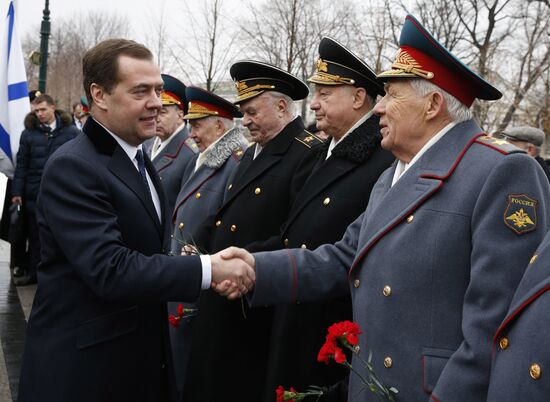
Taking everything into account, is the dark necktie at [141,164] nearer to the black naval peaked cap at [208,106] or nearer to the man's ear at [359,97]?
the man's ear at [359,97]

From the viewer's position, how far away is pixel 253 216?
4270mm

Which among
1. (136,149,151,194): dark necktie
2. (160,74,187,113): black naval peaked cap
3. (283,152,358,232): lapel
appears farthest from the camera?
(160,74,187,113): black naval peaked cap

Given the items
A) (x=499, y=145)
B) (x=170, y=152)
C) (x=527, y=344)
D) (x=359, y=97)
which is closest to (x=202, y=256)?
(x=499, y=145)

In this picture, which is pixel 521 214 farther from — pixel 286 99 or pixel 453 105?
pixel 286 99

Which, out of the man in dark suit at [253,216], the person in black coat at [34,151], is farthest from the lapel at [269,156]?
the person in black coat at [34,151]

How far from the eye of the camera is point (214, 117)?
5641 mm

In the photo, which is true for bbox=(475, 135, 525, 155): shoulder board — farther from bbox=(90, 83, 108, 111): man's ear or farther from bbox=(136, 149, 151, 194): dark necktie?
bbox=(90, 83, 108, 111): man's ear

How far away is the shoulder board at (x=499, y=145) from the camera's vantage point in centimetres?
236

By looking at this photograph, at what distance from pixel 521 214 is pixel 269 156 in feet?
7.88

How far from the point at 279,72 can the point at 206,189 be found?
3.83 ft

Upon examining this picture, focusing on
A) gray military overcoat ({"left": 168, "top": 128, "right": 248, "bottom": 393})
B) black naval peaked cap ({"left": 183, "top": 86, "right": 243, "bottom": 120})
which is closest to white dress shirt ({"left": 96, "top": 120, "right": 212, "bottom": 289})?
gray military overcoat ({"left": 168, "top": 128, "right": 248, "bottom": 393})

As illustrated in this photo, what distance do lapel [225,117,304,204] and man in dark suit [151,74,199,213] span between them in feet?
5.20

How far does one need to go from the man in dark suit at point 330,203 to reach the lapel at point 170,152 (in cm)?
256

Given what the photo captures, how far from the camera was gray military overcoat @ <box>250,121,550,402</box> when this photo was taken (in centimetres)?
217
